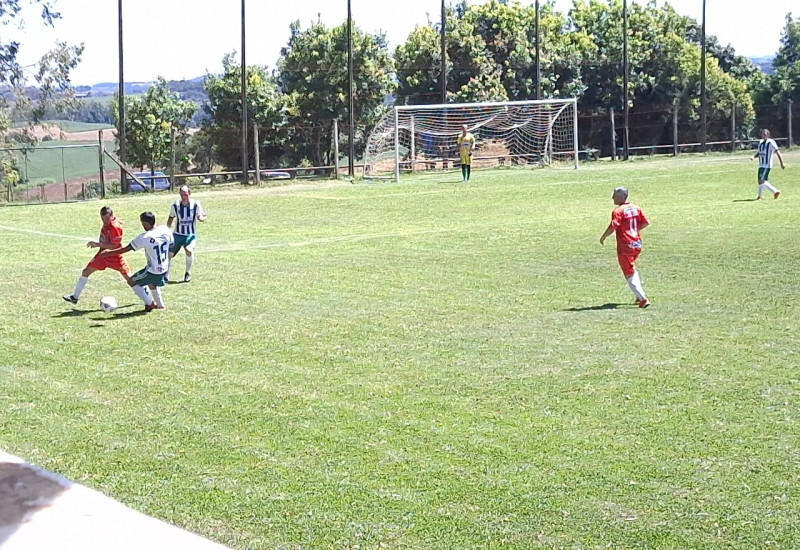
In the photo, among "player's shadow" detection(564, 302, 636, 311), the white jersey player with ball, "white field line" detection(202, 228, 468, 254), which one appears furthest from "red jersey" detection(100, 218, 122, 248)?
"white field line" detection(202, 228, 468, 254)

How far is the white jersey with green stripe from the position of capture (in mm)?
13789

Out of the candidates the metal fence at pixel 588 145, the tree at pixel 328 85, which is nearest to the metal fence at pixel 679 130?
the metal fence at pixel 588 145

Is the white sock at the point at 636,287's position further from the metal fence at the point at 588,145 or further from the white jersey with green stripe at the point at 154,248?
the metal fence at the point at 588,145

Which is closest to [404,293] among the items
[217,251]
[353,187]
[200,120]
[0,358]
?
[0,358]

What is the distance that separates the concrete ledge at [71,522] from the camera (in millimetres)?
6332

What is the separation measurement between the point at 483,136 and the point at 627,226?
3211 cm

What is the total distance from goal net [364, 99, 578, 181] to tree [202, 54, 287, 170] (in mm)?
6854

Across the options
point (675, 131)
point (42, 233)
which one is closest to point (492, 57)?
point (675, 131)

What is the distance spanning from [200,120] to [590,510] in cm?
4678

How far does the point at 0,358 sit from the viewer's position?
1160 cm

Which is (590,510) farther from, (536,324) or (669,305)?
(669,305)

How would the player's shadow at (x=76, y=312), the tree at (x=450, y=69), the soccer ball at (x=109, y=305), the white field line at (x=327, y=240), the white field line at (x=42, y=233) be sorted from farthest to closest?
1. the tree at (x=450, y=69)
2. the white field line at (x=42, y=233)
3. the white field line at (x=327, y=240)
4. the player's shadow at (x=76, y=312)
5. the soccer ball at (x=109, y=305)

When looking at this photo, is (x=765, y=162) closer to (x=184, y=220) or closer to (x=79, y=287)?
(x=184, y=220)

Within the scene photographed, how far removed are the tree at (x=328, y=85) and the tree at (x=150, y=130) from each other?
5.14 metres
